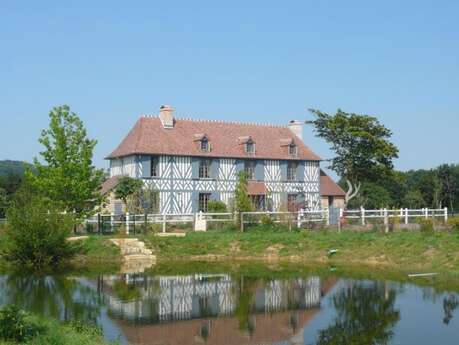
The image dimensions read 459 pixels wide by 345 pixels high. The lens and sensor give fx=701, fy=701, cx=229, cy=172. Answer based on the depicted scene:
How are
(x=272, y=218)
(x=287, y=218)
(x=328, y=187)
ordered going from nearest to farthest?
(x=287, y=218)
(x=272, y=218)
(x=328, y=187)

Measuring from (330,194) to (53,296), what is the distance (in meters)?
31.5

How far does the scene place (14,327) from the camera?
956 centimetres

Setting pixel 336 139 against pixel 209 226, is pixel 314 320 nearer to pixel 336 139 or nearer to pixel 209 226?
pixel 209 226

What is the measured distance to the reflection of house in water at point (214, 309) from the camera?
41.8 ft

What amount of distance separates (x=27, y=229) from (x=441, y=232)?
1461 centimetres

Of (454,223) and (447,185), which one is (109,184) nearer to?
(454,223)

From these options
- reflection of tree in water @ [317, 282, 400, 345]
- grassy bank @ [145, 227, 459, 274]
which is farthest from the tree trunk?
reflection of tree in water @ [317, 282, 400, 345]

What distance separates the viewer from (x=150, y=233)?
3023cm

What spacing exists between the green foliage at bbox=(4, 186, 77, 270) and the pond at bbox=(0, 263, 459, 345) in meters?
2.69

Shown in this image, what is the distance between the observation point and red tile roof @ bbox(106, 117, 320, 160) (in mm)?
39188

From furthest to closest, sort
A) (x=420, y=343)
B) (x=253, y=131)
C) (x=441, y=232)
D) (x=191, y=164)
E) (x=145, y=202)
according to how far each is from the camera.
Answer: (x=253, y=131)
(x=191, y=164)
(x=145, y=202)
(x=441, y=232)
(x=420, y=343)

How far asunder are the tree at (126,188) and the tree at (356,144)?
49.3 ft

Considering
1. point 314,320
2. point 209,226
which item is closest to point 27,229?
point 209,226

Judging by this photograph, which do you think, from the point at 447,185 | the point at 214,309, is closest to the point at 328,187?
the point at 447,185
